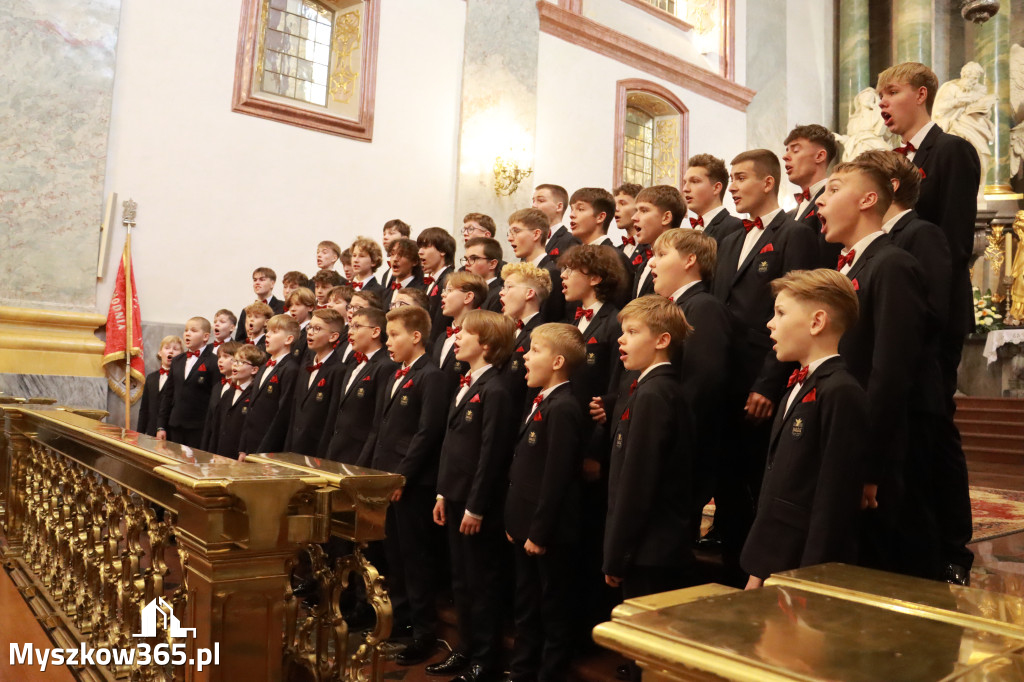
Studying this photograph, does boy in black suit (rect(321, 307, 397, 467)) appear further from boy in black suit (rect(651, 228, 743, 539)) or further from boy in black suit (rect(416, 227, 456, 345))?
boy in black suit (rect(651, 228, 743, 539))

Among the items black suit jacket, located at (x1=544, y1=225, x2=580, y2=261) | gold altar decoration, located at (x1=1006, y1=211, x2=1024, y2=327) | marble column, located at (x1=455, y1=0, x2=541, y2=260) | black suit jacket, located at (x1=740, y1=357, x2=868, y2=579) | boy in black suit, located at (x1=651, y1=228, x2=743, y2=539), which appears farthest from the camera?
gold altar decoration, located at (x1=1006, y1=211, x2=1024, y2=327)

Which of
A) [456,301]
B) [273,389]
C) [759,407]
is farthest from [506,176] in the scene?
[759,407]

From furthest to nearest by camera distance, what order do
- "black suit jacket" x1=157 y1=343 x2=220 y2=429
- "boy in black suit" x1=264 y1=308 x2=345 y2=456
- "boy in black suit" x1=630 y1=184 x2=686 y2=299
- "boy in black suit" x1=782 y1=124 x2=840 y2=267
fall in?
1. "black suit jacket" x1=157 y1=343 x2=220 y2=429
2. "boy in black suit" x1=264 y1=308 x2=345 y2=456
3. "boy in black suit" x1=630 y1=184 x2=686 y2=299
4. "boy in black suit" x1=782 y1=124 x2=840 y2=267

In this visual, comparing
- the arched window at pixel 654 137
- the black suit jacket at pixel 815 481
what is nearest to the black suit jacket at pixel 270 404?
the black suit jacket at pixel 815 481

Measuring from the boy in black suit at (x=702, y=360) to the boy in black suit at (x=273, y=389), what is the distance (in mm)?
2704

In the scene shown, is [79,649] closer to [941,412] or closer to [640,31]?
[941,412]

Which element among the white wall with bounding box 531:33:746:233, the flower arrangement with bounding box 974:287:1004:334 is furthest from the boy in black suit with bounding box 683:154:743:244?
the flower arrangement with bounding box 974:287:1004:334

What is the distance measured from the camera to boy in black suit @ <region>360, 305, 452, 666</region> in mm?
3543

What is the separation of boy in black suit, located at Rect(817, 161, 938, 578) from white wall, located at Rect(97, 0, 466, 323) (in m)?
6.17

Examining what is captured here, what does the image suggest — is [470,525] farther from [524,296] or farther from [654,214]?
[654,214]

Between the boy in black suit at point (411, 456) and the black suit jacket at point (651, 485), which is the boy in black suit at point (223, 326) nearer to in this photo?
the boy in black suit at point (411, 456)

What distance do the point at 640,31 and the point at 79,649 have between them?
1011 centimetres

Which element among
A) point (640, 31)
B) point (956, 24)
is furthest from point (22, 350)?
point (956, 24)

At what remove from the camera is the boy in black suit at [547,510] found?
2.91 metres
